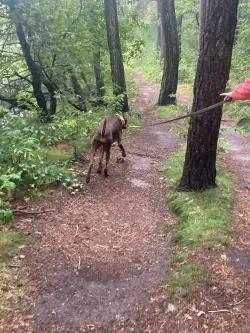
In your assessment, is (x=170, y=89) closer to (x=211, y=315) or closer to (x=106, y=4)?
(x=106, y=4)

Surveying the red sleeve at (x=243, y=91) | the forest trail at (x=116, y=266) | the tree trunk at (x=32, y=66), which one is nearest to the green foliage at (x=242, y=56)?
the tree trunk at (x=32, y=66)

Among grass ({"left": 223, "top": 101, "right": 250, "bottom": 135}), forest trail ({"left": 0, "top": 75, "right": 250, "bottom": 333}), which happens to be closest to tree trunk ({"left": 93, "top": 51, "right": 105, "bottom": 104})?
grass ({"left": 223, "top": 101, "right": 250, "bottom": 135})

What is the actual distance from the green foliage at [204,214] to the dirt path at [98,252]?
0.90ft

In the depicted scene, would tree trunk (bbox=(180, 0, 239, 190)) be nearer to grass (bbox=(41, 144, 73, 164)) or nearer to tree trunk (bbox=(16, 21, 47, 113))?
grass (bbox=(41, 144, 73, 164))

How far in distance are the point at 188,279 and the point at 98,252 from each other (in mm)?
1335

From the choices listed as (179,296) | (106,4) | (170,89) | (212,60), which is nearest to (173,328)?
(179,296)

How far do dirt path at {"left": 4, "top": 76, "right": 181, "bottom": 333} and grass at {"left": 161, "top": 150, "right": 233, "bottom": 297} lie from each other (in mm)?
220

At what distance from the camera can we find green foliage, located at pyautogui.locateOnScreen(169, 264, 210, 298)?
3432 millimetres

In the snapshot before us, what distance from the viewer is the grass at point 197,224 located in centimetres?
361

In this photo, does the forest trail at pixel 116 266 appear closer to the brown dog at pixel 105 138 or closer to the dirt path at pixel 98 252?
the dirt path at pixel 98 252

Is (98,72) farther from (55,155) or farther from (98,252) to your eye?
(98,252)

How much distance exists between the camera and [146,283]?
12.3 ft

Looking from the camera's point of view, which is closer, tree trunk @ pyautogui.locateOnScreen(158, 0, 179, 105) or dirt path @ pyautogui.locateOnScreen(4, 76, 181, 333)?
dirt path @ pyautogui.locateOnScreen(4, 76, 181, 333)

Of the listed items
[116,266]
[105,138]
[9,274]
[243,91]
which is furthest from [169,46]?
[9,274]
